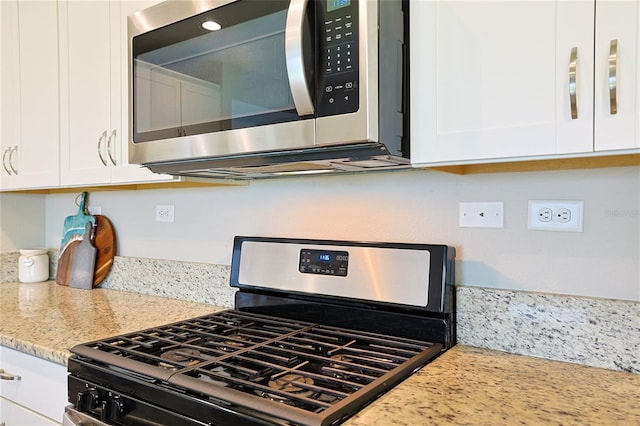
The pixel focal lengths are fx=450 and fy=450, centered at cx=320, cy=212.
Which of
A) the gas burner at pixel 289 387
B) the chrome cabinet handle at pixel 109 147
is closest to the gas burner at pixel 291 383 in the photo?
the gas burner at pixel 289 387

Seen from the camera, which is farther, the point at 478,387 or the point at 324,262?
the point at 324,262

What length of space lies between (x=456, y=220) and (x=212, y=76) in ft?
2.51

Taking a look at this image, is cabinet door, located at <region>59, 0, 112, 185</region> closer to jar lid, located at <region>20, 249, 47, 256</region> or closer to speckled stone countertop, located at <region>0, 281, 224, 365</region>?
speckled stone countertop, located at <region>0, 281, 224, 365</region>

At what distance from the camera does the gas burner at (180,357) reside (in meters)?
1.02

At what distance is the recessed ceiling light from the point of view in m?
1.15

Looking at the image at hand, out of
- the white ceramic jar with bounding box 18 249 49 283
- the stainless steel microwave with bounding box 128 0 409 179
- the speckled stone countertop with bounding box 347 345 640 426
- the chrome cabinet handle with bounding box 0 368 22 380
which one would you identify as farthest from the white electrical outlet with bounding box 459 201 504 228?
the white ceramic jar with bounding box 18 249 49 283

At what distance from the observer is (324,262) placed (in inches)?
52.7

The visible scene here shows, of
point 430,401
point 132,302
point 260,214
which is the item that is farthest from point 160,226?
point 430,401

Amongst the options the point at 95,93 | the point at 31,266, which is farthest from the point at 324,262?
the point at 31,266

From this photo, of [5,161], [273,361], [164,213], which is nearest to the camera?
[273,361]

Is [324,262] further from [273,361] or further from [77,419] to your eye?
[77,419]

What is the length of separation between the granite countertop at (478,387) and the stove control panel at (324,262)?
37 cm

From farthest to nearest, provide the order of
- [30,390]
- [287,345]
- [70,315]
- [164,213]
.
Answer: [164,213] → [70,315] → [30,390] → [287,345]

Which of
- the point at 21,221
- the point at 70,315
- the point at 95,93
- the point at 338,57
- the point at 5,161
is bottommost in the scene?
the point at 70,315
